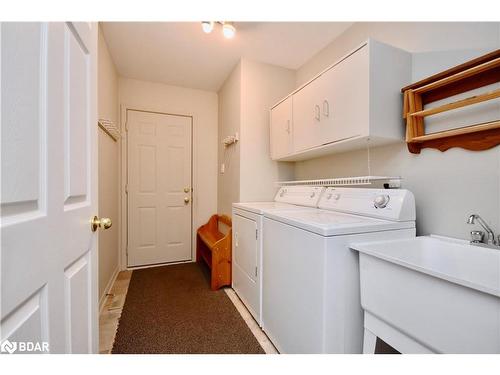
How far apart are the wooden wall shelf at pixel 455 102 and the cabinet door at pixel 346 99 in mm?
271

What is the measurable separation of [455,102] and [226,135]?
223cm

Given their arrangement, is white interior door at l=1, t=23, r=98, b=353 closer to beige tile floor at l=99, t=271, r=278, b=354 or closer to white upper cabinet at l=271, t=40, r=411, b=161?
beige tile floor at l=99, t=271, r=278, b=354

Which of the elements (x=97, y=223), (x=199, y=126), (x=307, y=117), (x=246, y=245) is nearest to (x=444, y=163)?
(x=307, y=117)

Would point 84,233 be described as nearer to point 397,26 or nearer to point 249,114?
point 249,114

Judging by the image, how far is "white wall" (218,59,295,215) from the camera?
2.44 m

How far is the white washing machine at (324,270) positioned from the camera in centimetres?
109

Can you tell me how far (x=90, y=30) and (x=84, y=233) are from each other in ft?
2.65

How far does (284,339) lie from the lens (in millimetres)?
1373

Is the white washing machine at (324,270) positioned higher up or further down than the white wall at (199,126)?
further down

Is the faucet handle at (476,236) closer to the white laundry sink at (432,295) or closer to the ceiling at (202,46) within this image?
the white laundry sink at (432,295)

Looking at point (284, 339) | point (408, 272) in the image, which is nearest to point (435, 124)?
point (408, 272)

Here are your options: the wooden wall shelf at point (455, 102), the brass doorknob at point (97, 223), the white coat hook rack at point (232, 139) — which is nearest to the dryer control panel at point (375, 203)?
the wooden wall shelf at point (455, 102)

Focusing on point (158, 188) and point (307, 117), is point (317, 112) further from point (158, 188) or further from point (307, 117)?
point (158, 188)

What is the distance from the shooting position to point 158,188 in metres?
3.07
